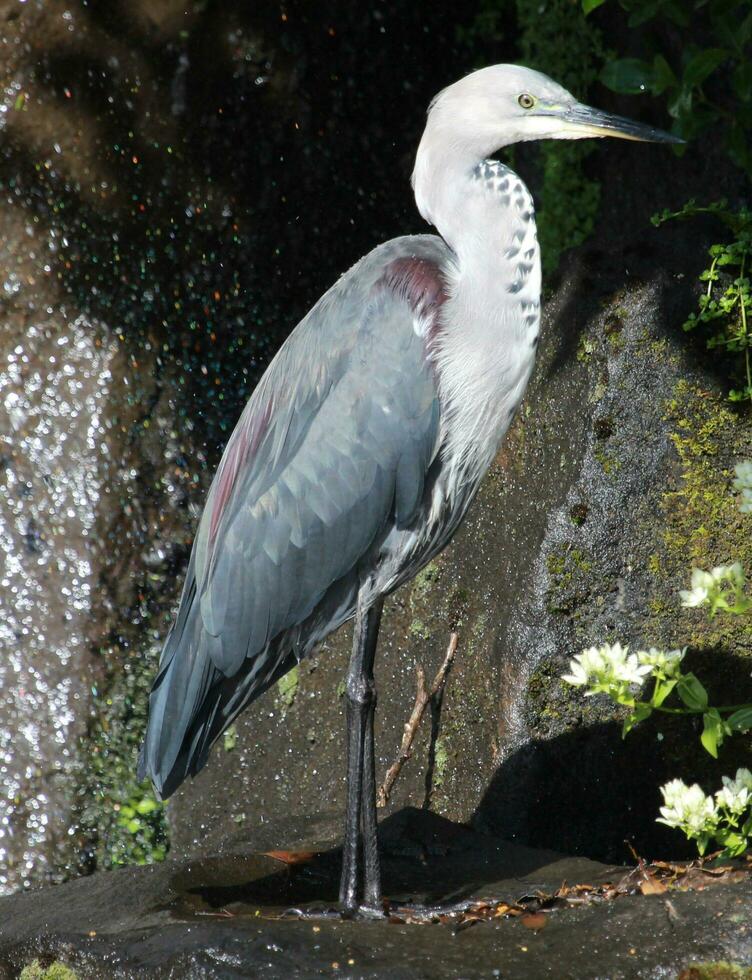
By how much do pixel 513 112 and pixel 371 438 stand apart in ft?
3.29

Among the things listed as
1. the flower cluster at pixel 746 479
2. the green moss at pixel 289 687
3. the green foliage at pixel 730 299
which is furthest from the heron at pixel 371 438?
the green moss at pixel 289 687

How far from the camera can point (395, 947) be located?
2680 mm

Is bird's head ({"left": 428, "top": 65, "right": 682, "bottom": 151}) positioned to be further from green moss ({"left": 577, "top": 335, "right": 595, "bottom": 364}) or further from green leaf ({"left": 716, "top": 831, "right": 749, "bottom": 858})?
green leaf ({"left": 716, "top": 831, "right": 749, "bottom": 858})

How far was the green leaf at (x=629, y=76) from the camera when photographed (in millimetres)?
3729

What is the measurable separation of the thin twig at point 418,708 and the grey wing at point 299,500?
0.94 m

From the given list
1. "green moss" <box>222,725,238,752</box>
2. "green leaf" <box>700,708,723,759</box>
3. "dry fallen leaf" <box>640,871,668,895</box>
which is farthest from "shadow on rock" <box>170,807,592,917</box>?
"green moss" <box>222,725,238,752</box>

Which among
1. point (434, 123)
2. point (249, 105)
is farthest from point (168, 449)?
point (434, 123)

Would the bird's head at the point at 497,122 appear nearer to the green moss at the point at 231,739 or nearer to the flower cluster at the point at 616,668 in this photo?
the flower cluster at the point at 616,668

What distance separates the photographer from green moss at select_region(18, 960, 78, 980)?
275cm

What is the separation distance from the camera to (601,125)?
3400mm

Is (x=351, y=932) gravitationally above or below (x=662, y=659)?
below

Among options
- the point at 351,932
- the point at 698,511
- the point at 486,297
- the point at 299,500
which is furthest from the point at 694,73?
the point at 351,932

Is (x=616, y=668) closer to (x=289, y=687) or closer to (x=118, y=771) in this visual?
(x=289, y=687)

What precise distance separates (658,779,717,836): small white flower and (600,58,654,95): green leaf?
6.76 feet
